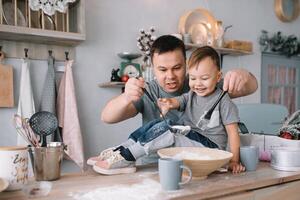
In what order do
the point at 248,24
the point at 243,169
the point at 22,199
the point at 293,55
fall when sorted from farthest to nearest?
the point at 293,55 → the point at 248,24 → the point at 243,169 → the point at 22,199

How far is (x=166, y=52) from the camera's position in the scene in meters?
1.31

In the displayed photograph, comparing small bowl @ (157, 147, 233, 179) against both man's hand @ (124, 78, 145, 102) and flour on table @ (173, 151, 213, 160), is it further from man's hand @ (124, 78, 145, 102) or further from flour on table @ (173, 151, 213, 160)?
man's hand @ (124, 78, 145, 102)

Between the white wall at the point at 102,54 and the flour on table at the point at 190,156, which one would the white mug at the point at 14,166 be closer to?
the flour on table at the point at 190,156

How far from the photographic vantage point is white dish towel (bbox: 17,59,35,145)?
2.19 meters

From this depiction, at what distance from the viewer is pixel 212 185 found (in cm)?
87

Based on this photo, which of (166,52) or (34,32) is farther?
(34,32)

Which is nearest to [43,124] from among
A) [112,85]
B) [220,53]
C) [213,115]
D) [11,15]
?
[213,115]

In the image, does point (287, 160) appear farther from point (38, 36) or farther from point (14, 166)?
point (38, 36)

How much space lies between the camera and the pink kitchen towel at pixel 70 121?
2273 millimetres

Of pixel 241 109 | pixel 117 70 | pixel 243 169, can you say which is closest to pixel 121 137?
pixel 117 70

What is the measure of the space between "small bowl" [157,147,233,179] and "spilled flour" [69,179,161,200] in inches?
4.3

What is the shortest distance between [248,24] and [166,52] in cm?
261

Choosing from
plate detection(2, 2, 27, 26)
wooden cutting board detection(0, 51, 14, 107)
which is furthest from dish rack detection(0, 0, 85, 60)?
wooden cutting board detection(0, 51, 14, 107)

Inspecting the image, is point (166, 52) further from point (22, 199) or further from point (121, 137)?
point (121, 137)
